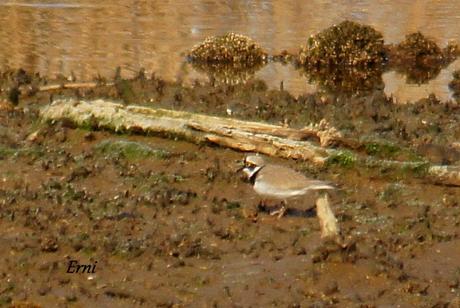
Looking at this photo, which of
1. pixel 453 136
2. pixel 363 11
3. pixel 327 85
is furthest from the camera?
pixel 363 11

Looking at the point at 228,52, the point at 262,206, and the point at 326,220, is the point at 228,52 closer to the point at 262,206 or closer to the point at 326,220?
the point at 262,206

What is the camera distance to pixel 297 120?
11.4 m

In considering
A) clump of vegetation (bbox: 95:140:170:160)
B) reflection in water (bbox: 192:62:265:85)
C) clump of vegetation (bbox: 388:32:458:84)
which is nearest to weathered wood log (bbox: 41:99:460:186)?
clump of vegetation (bbox: 95:140:170:160)

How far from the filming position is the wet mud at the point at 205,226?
21.9 ft

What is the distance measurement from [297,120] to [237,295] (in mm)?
4980

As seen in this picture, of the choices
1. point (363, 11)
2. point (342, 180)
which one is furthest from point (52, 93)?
point (363, 11)

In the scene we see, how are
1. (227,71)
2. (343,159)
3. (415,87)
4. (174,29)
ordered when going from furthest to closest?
(174,29) → (227,71) → (415,87) → (343,159)

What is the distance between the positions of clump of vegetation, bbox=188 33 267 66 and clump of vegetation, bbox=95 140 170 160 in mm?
7087

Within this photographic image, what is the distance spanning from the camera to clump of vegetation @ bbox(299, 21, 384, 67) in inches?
655

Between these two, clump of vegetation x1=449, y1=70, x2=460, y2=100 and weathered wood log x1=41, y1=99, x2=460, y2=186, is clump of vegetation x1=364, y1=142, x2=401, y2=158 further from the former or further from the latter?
clump of vegetation x1=449, y1=70, x2=460, y2=100

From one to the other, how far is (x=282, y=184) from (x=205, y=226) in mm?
639

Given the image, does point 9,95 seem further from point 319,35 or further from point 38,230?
point 319,35

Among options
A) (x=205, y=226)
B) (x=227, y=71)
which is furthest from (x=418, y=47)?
(x=205, y=226)

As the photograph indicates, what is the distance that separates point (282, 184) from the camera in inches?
309
